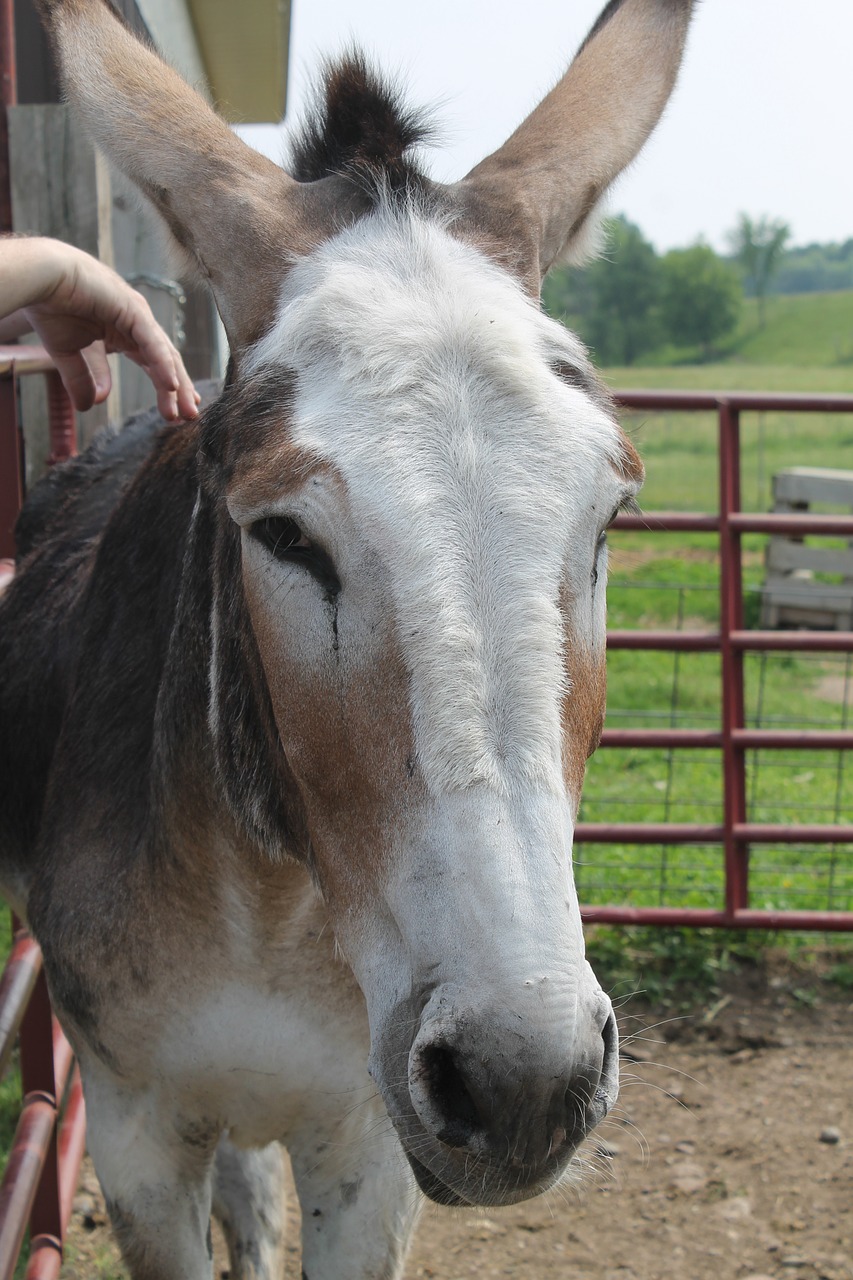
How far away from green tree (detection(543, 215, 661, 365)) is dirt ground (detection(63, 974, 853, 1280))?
7571cm

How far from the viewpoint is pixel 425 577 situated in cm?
146

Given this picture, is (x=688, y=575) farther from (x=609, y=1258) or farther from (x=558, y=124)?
(x=558, y=124)

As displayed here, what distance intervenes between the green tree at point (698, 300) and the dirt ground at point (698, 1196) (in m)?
81.4

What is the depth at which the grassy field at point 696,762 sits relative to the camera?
18.9ft

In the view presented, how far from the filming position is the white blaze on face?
4.71 feet

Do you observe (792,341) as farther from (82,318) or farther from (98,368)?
(82,318)

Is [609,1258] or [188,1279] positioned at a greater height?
[188,1279]

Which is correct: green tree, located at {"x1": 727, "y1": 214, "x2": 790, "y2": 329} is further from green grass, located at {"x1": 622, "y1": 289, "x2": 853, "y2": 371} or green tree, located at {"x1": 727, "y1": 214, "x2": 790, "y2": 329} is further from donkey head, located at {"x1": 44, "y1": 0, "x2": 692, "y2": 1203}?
donkey head, located at {"x1": 44, "y1": 0, "x2": 692, "y2": 1203}

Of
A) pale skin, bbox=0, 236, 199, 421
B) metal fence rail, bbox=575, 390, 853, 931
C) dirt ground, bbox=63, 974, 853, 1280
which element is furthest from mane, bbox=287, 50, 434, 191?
metal fence rail, bbox=575, 390, 853, 931

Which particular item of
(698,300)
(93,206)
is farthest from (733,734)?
(698,300)

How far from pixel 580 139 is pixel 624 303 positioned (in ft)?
281

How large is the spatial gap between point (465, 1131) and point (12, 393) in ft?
6.96

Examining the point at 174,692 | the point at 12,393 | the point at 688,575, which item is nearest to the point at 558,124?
the point at 174,692

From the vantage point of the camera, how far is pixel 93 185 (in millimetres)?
3783
